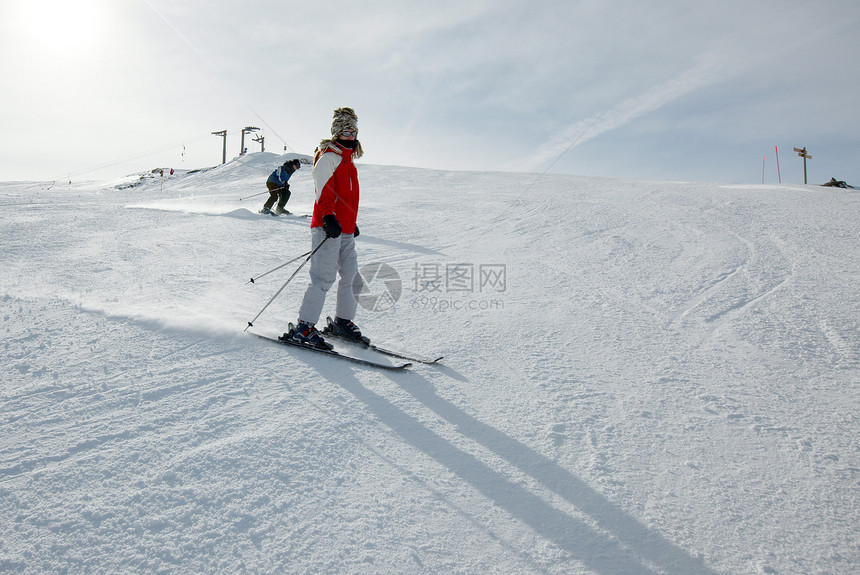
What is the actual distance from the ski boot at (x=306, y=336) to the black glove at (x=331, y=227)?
2.38ft

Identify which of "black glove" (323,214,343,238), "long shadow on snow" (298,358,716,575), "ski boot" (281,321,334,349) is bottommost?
"long shadow on snow" (298,358,716,575)

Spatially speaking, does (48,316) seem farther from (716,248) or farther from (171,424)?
(716,248)

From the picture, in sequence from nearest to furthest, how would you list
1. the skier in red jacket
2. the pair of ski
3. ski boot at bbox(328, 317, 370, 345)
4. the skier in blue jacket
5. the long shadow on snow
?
the long shadow on snow < the pair of ski < the skier in red jacket < ski boot at bbox(328, 317, 370, 345) < the skier in blue jacket

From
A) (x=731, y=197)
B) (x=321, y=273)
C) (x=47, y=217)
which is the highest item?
(x=731, y=197)

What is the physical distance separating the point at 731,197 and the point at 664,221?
328 cm

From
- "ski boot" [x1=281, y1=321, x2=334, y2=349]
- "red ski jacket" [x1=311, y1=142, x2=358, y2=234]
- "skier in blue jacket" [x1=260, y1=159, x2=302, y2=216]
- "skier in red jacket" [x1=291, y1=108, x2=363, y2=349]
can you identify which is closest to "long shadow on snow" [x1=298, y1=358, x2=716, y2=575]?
"ski boot" [x1=281, y1=321, x2=334, y2=349]

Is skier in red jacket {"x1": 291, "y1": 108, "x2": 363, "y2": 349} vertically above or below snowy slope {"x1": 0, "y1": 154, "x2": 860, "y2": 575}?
above

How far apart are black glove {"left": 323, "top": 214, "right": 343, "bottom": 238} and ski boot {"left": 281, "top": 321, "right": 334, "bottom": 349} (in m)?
0.73

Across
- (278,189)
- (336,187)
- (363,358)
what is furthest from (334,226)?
(278,189)

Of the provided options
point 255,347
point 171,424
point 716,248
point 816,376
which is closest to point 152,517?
point 171,424

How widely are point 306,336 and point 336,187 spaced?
1.20 m

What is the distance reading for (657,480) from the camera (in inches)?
74.9

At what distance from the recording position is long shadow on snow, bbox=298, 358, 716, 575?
151 centimetres

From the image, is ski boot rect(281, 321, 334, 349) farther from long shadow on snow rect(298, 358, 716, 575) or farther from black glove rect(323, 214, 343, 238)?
long shadow on snow rect(298, 358, 716, 575)
